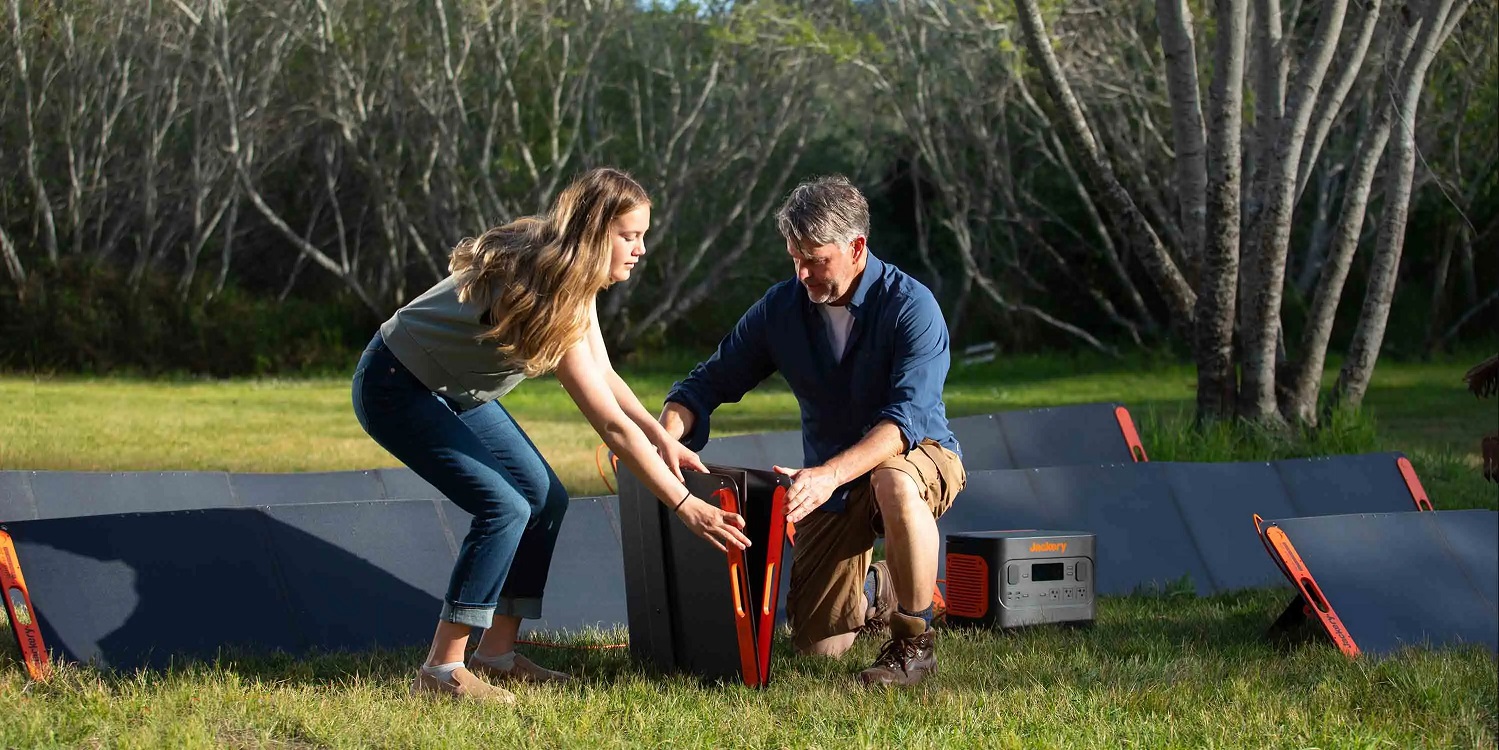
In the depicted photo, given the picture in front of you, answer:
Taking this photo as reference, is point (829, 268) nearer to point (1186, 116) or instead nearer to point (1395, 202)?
point (1186, 116)

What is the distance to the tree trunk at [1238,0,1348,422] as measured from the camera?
314 inches

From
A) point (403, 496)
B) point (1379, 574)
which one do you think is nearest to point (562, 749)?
point (1379, 574)

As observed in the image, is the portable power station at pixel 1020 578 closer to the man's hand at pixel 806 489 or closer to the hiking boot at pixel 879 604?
the hiking boot at pixel 879 604

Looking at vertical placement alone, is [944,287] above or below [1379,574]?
below

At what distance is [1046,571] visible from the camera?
4855 mm

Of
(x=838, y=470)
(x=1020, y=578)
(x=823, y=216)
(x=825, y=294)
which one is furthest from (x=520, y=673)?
(x=1020, y=578)

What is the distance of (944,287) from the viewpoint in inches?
784

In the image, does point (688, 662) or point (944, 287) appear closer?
point (688, 662)

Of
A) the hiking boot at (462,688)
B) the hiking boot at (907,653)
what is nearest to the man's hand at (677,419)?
the hiking boot at (907,653)

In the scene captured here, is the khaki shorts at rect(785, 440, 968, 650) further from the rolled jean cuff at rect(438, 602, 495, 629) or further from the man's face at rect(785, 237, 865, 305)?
the rolled jean cuff at rect(438, 602, 495, 629)

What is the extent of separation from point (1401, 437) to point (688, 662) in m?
7.91

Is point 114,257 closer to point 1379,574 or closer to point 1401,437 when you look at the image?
point 1401,437

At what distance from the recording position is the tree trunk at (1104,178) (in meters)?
8.02

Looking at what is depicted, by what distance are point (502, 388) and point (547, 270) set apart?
447 mm
